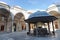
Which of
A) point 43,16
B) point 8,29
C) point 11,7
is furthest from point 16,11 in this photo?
point 43,16

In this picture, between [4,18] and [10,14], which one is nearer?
[10,14]

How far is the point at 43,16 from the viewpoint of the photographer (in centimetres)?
1134

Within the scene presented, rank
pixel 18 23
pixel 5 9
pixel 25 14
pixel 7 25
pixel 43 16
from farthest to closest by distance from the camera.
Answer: pixel 18 23 < pixel 25 14 < pixel 7 25 < pixel 5 9 < pixel 43 16

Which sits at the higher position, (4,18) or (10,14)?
(10,14)

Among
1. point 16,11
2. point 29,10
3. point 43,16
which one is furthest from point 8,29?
point 43,16

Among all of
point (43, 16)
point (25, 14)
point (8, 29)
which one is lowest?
point (8, 29)

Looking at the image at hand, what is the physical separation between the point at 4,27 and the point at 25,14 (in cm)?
690

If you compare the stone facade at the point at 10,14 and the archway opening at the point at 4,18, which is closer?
the archway opening at the point at 4,18

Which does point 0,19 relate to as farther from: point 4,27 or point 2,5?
point 2,5

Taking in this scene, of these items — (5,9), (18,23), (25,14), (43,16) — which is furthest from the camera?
(18,23)

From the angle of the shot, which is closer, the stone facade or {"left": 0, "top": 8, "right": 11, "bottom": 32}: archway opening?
{"left": 0, "top": 8, "right": 11, "bottom": 32}: archway opening

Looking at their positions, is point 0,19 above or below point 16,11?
below

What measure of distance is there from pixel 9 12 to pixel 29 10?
267 inches

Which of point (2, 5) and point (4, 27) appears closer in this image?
point (2, 5)
